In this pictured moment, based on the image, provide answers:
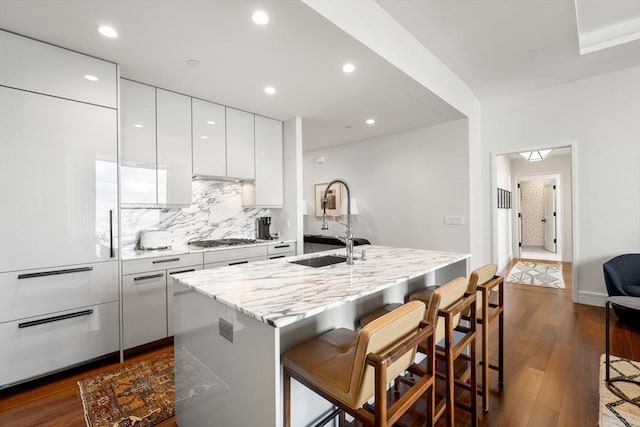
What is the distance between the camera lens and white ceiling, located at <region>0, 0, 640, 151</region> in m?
1.89

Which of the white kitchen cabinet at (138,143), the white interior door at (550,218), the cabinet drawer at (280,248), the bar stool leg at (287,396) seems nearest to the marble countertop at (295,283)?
the bar stool leg at (287,396)

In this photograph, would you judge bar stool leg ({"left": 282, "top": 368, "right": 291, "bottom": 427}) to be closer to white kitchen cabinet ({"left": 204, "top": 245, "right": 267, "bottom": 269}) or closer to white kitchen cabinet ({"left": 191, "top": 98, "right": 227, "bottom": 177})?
white kitchen cabinet ({"left": 204, "top": 245, "right": 267, "bottom": 269})

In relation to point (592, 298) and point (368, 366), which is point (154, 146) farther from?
point (592, 298)

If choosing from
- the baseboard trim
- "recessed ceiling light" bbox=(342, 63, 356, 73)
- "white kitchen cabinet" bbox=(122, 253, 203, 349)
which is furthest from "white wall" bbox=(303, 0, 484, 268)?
"white kitchen cabinet" bbox=(122, 253, 203, 349)

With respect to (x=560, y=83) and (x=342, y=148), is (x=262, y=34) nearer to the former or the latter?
(x=342, y=148)

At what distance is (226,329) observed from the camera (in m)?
1.26

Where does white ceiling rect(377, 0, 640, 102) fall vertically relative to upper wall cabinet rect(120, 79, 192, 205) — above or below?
above

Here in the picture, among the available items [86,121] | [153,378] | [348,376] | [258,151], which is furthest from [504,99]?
[153,378]

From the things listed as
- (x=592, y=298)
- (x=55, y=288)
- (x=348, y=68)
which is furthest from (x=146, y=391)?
(x=592, y=298)

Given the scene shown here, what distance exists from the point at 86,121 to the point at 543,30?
4103mm

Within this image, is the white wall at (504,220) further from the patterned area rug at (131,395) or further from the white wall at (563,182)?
the patterned area rug at (131,395)

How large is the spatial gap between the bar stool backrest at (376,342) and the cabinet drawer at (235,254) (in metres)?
2.37

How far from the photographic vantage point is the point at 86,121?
231 cm

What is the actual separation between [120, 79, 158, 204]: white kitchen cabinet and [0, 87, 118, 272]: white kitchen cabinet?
0.36 meters
